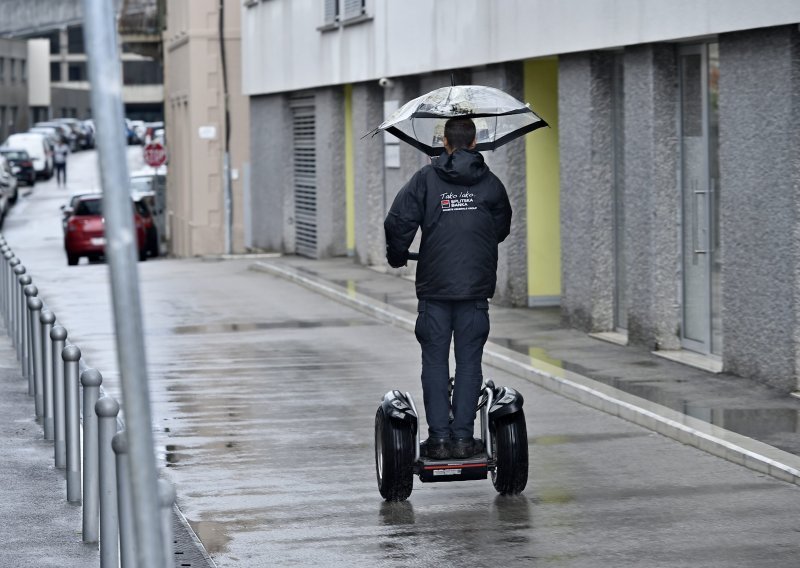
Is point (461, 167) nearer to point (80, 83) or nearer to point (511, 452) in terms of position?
point (511, 452)

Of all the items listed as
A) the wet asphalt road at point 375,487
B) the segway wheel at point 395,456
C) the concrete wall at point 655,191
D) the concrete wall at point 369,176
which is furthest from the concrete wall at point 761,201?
the concrete wall at point 369,176

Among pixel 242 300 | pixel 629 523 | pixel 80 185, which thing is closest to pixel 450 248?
pixel 629 523

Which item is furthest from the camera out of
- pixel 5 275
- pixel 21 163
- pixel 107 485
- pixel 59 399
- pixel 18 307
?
pixel 21 163

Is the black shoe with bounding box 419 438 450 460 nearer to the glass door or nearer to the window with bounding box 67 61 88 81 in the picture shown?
the glass door

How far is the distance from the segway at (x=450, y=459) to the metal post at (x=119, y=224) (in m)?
4.72

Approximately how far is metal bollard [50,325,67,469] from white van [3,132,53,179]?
6647cm

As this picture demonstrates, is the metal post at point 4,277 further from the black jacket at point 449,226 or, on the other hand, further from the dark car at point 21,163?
the dark car at point 21,163

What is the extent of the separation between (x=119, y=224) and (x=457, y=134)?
496 centimetres

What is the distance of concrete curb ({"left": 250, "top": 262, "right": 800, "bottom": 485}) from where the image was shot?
9797mm

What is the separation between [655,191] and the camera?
581 inches

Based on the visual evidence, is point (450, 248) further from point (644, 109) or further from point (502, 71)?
point (502, 71)

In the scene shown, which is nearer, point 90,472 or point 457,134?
point 90,472

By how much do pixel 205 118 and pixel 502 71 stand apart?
18595mm

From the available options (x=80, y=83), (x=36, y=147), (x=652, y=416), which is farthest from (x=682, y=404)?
(x=80, y=83)
